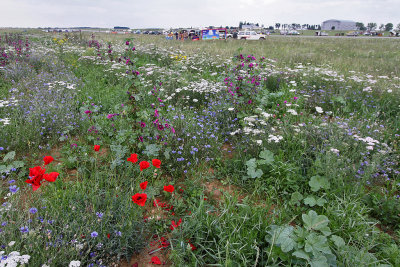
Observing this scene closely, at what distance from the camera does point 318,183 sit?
2.92m

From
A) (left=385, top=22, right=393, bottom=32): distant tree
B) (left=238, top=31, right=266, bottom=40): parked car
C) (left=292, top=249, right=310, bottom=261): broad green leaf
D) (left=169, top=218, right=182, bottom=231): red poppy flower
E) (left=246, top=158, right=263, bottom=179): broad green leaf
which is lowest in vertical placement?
(left=169, top=218, right=182, bottom=231): red poppy flower

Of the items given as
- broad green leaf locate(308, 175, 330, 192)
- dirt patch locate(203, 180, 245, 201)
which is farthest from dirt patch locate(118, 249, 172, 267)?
broad green leaf locate(308, 175, 330, 192)

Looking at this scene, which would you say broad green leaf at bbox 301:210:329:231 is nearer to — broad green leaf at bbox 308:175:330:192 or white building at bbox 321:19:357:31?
broad green leaf at bbox 308:175:330:192

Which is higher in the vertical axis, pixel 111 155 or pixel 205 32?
pixel 205 32

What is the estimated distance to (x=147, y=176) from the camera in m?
3.08

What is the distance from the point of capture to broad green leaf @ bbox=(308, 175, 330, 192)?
9.43ft

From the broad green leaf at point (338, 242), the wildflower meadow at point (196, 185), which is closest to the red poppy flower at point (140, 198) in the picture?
the wildflower meadow at point (196, 185)

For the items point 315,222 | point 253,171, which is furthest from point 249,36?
point 315,222

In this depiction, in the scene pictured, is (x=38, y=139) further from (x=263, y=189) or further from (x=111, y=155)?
(x=263, y=189)

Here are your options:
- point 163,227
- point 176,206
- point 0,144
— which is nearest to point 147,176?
point 176,206

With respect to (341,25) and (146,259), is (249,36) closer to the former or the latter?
(146,259)

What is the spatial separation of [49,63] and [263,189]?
334 inches

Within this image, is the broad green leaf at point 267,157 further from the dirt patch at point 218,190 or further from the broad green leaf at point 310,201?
the broad green leaf at point 310,201

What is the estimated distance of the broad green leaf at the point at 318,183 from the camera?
2.87m
